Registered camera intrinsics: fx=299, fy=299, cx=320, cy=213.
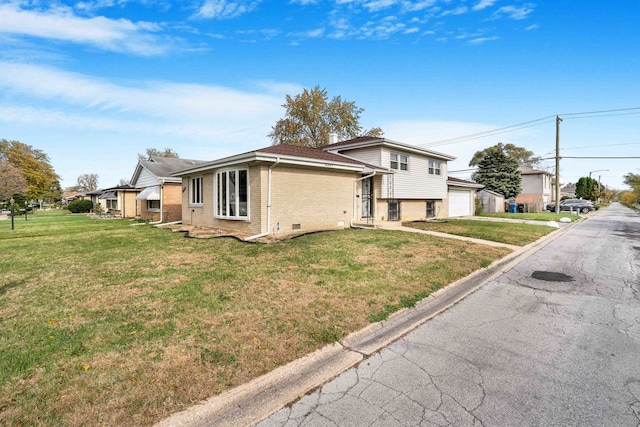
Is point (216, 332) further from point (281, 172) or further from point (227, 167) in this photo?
point (227, 167)

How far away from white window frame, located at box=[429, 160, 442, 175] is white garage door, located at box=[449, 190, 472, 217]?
452cm

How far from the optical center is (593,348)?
3.78 metres

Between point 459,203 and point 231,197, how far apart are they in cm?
2033

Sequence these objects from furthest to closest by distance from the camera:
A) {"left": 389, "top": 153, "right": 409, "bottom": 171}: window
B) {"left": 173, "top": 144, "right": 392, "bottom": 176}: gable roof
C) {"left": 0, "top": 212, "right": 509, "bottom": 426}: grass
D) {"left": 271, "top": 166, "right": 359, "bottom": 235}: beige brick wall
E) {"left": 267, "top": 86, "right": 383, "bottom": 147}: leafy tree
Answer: {"left": 267, "top": 86, "right": 383, "bottom": 147}: leafy tree
{"left": 389, "top": 153, "right": 409, "bottom": 171}: window
{"left": 271, "top": 166, "right": 359, "bottom": 235}: beige brick wall
{"left": 173, "top": 144, "right": 392, "bottom": 176}: gable roof
{"left": 0, "top": 212, "right": 509, "bottom": 426}: grass

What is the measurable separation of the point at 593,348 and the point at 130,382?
5.35m

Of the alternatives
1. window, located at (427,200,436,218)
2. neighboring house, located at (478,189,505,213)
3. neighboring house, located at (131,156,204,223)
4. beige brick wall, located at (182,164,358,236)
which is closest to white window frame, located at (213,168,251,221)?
beige brick wall, located at (182,164,358,236)

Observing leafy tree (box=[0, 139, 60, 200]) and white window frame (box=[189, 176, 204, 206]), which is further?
leafy tree (box=[0, 139, 60, 200])

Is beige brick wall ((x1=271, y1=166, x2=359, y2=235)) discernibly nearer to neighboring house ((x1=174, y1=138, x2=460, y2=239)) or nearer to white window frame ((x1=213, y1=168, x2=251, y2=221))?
neighboring house ((x1=174, y1=138, x2=460, y2=239))

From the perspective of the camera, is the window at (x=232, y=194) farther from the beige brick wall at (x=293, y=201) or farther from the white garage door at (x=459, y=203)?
the white garage door at (x=459, y=203)

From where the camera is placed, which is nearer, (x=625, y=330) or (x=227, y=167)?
(x=625, y=330)

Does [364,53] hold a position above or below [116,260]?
above

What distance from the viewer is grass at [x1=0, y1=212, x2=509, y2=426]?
2699 mm

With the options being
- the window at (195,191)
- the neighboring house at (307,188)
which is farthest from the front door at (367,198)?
the window at (195,191)

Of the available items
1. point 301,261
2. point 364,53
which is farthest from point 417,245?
point 364,53
